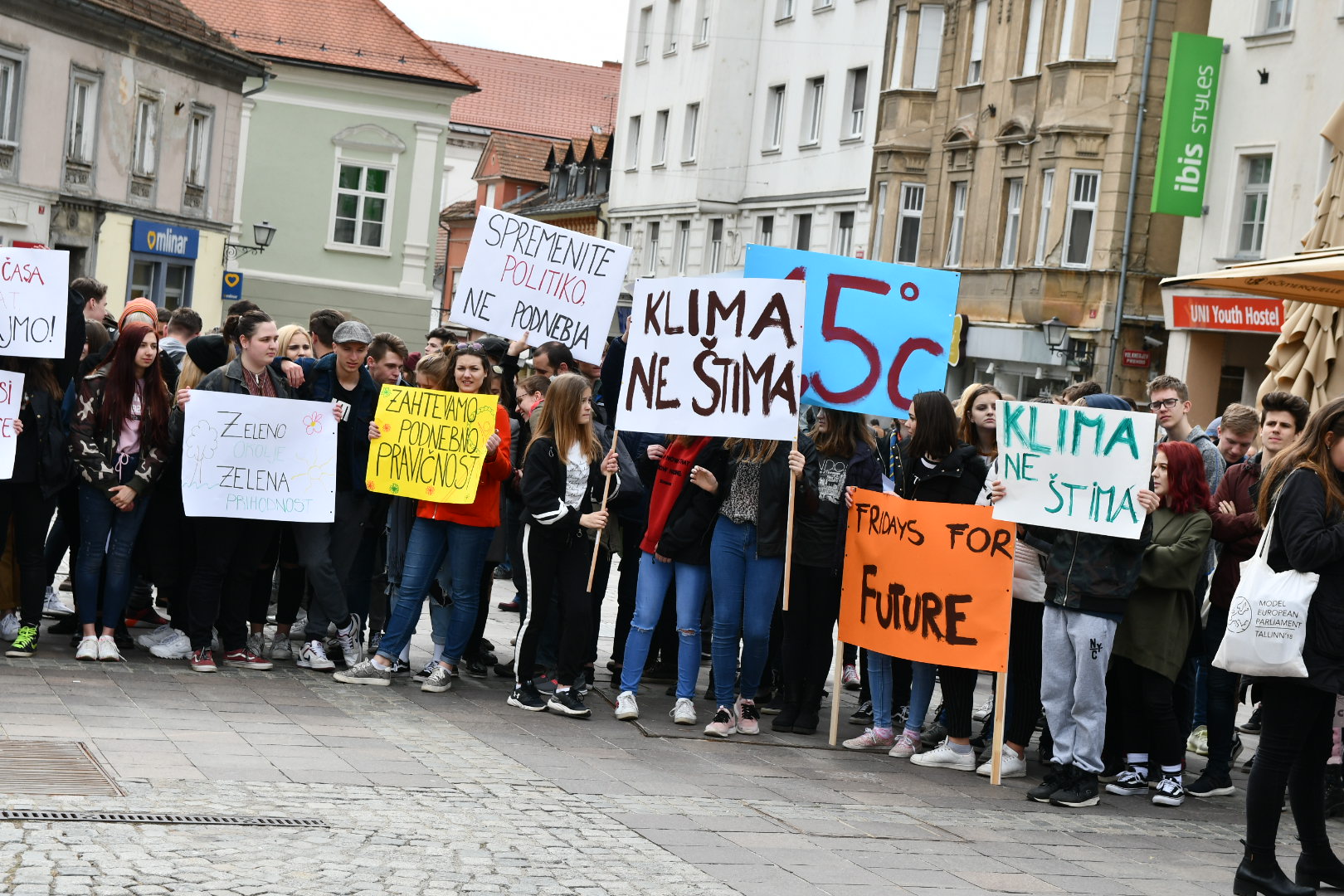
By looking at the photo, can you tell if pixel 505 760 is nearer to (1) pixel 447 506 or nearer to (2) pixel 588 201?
Result: (1) pixel 447 506

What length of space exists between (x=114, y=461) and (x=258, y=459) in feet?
2.52

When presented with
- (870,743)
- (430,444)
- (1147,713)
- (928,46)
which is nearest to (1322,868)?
(1147,713)

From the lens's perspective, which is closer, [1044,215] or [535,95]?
[1044,215]

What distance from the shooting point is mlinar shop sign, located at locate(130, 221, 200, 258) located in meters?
34.8

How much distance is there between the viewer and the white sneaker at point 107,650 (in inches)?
384

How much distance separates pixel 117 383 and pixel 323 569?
1.56 meters

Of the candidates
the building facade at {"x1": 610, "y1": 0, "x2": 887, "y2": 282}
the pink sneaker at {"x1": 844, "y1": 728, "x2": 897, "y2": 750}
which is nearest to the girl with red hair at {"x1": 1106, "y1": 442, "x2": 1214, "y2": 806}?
the pink sneaker at {"x1": 844, "y1": 728, "x2": 897, "y2": 750}

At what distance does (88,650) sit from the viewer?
9.72m

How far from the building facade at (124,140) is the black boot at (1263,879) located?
2549 centimetres

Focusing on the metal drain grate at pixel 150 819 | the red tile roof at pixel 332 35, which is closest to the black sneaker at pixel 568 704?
the metal drain grate at pixel 150 819

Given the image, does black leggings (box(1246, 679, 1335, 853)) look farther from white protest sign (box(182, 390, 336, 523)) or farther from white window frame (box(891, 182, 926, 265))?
white window frame (box(891, 182, 926, 265))

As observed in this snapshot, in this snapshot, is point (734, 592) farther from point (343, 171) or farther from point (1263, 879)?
point (343, 171)

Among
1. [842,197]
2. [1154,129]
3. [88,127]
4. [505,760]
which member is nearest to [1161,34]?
[1154,129]

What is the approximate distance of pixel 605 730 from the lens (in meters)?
9.25
